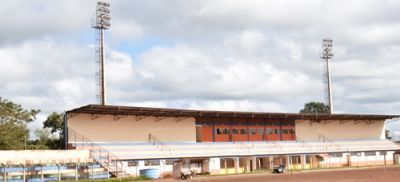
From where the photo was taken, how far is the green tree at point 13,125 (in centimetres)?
5967

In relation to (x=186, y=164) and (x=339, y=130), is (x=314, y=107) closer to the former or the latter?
(x=339, y=130)

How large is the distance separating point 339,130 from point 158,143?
1354 inches

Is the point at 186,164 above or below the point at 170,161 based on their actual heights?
below

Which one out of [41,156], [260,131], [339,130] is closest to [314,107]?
[339,130]

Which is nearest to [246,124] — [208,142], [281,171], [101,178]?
[208,142]

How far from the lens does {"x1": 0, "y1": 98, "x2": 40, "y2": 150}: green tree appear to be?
59.7 m

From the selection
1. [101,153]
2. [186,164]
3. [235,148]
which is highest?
[101,153]

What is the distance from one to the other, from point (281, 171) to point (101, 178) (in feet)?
70.8

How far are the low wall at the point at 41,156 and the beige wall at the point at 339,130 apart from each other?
126 ft

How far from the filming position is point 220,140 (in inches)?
2975

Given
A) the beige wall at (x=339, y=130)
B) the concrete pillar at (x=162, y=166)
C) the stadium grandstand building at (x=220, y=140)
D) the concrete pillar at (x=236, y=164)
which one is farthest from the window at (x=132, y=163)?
the beige wall at (x=339, y=130)

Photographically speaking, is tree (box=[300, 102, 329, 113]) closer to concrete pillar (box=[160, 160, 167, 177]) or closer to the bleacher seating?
the bleacher seating

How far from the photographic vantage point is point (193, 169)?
6812 cm

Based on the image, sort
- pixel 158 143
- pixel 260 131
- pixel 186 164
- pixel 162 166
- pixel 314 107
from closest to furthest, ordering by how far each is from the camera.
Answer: pixel 162 166 < pixel 186 164 < pixel 158 143 < pixel 260 131 < pixel 314 107
